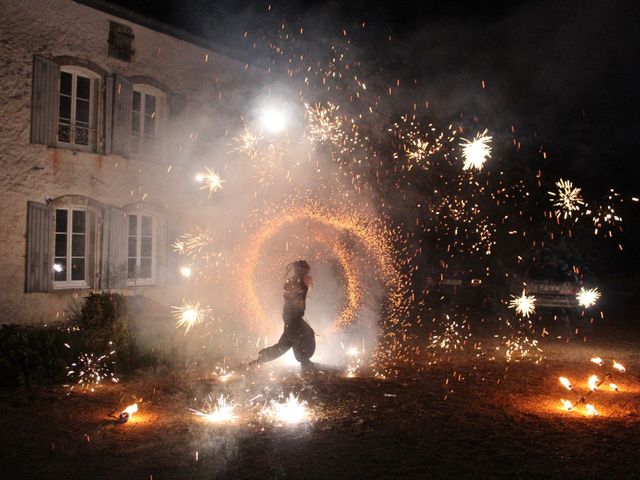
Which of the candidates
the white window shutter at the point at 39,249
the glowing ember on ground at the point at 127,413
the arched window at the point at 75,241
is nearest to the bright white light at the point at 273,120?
the arched window at the point at 75,241

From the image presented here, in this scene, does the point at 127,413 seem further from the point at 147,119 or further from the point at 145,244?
the point at 147,119

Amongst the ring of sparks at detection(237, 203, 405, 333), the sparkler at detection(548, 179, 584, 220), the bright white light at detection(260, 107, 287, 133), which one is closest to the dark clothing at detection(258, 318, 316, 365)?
the ring of sparks at detection(237, 203, 405, 333)

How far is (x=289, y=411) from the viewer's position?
6.55 metres

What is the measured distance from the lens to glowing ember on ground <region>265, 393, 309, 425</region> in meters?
6.25

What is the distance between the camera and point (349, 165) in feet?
48.7

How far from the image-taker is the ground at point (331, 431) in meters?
4.83

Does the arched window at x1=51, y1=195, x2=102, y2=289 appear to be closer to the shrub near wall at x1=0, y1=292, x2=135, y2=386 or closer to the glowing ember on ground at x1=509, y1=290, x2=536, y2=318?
the shrub near wall at x1=0, y1=292, x2=135, y2=386

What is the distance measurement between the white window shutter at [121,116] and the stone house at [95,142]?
24 millimetres

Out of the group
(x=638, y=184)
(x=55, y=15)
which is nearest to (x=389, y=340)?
(x=55, y=15)

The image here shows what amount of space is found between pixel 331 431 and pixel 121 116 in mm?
9771

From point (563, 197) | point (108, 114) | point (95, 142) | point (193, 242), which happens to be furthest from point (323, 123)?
point (563, 197)

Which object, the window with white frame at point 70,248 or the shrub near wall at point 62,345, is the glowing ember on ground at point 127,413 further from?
the window with white frame at point 70,248

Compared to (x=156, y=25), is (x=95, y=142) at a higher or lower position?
lower

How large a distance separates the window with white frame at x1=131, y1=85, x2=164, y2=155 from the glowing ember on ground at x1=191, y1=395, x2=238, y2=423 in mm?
8422
